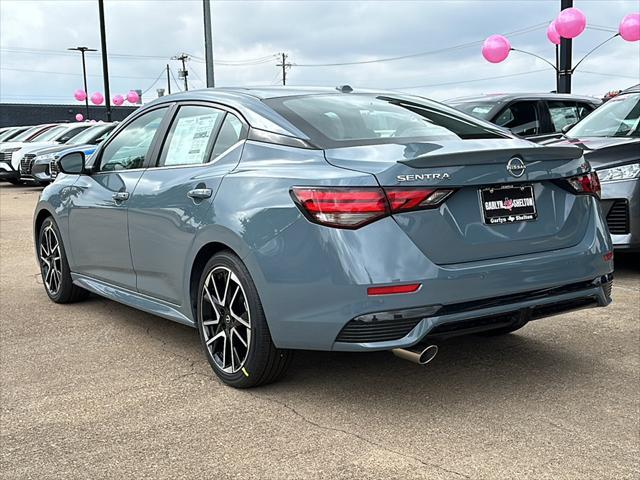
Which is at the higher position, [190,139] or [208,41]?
[208,41]

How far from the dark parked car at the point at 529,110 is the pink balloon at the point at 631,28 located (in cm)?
471

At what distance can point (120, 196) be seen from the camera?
479 centimetres

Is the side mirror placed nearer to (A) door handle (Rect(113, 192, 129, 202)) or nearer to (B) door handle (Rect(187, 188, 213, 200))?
(A) door handle (Rect(113, 192, 129, 202))

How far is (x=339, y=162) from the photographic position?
343 cm

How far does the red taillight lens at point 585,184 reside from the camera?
3748 mm

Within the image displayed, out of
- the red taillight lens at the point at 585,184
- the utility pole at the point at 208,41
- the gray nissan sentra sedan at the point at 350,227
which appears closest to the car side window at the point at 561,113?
the gray nissan sentra sedan at the point at 350,227

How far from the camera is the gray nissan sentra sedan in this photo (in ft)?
10.7

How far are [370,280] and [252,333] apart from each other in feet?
2.43

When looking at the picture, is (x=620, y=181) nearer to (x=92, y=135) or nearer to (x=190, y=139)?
(x=190, y=139)

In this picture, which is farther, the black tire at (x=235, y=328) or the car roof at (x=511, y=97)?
the car roof at (x=511, y=97)

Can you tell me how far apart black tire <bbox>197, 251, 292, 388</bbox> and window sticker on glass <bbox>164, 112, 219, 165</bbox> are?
71 cm

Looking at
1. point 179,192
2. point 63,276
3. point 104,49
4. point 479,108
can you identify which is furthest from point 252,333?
point 104,49

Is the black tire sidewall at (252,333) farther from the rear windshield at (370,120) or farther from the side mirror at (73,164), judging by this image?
the side mirror at (73,164)

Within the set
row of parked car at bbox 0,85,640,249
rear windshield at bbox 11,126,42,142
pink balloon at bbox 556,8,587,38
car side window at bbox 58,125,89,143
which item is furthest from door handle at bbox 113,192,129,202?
rear windshield at bbox 11,126,42,142
